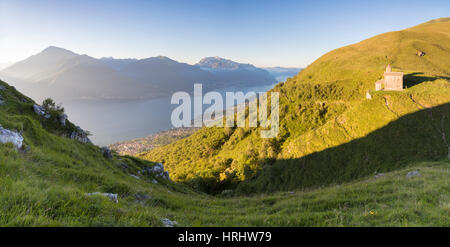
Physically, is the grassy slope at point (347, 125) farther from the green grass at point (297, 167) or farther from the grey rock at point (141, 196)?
the grey rock at point (141, 196)

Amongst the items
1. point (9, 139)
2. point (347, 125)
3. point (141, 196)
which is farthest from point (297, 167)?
point (9, 139)

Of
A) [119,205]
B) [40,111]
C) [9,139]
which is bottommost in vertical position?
[119,205]

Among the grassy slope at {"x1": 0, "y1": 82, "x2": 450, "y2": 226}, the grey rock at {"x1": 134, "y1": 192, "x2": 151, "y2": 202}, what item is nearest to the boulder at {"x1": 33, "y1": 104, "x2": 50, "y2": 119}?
the grassy slope at {"x1": 0, "y1": 82, "x2": 450, "y2": 226}

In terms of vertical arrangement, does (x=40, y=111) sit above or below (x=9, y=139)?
above

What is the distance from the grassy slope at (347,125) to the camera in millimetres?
30516

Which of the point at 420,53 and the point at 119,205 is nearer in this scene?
the point at 119,205

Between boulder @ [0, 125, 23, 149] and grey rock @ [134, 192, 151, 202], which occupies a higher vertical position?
boulder @ [0, 125, 23, 149]

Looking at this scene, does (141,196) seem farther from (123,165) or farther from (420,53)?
(420,53)

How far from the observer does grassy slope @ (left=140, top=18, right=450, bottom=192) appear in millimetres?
30516

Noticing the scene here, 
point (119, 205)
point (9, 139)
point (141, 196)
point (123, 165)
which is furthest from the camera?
point (123, 165)

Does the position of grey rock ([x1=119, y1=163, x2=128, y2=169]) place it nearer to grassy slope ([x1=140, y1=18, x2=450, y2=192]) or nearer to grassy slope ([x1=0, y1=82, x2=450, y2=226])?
grassy slope ([x1=0, y1=82, x2=450, y2=226])

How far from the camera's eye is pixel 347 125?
4266 cm

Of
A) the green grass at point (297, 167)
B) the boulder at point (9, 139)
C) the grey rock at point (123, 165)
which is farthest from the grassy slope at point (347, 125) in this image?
the boulder at point (9, 139)
